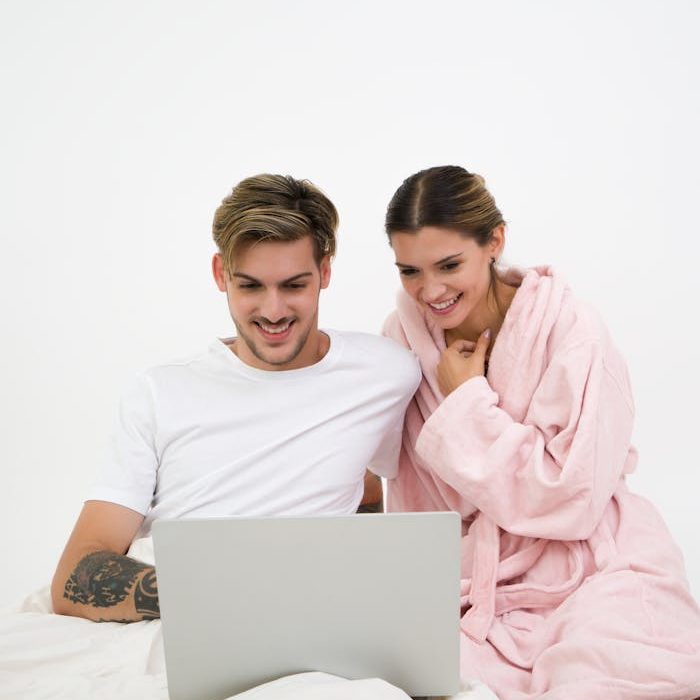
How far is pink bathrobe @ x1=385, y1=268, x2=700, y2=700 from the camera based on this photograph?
5.28ft

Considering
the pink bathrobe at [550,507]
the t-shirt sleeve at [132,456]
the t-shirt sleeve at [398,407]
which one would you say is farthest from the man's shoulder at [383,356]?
the t-shirt sleeve at [132,456]

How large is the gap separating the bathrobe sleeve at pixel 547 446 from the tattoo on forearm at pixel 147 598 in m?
0.62

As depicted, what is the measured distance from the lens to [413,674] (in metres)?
1.22

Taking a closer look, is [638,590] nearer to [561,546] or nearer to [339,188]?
[561,546]

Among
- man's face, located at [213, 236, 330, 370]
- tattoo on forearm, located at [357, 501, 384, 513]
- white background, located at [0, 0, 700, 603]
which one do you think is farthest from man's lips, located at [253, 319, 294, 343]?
white background, located at [0, 0, 700, 603]

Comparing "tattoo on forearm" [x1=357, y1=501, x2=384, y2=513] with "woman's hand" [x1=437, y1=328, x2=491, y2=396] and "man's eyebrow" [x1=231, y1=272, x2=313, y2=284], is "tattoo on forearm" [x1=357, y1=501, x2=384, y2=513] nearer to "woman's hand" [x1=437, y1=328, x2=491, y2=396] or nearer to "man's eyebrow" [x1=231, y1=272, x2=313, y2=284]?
"woman's hand" [x1=437, y1=328, x2=491, y2=396]

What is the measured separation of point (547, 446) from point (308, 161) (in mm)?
1583

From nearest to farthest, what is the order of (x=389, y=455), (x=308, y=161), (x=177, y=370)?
(x=177, y=370) → (x=389, y=455) → (x=308, y=161)

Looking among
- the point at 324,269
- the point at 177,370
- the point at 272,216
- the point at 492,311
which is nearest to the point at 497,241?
the point at 492,311

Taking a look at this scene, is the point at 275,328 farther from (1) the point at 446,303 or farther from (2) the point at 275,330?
(1) the point at 446,303

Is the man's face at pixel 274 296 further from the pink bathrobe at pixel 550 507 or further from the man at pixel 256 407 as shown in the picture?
the pink bathrobe at pixel 550 507

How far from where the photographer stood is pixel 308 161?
9.78 feet

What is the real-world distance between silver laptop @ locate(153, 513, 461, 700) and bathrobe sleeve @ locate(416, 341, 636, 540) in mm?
557

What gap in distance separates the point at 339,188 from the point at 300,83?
1.35ft
